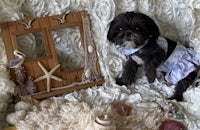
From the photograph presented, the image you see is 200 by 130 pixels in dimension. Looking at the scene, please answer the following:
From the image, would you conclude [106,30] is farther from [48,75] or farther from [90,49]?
[48,75]

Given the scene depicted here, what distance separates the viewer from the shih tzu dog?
1530 millimetres

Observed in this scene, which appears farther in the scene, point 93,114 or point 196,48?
point 196,48

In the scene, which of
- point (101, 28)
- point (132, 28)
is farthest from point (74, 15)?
point (132, 28)

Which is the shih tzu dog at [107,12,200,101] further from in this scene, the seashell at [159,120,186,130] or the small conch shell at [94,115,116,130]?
the small conch shell at [94,115,116,130]

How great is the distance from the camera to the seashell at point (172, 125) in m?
1.36

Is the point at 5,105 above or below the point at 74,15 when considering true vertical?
below

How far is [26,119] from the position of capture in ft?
4.62

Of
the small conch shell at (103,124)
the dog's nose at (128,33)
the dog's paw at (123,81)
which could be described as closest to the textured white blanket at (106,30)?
the dog's paw at (123,81)

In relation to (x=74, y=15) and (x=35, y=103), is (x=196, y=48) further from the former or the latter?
(x=35, y=103)

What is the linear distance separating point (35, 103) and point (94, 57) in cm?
37

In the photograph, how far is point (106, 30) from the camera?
65.0 inches

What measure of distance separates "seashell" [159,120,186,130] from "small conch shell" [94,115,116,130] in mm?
234

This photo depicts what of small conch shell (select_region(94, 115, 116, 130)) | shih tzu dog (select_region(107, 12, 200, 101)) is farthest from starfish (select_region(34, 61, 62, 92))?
small conch shell (select_region(94, 115, 116, 130))

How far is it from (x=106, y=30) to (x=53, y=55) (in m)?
0.28
